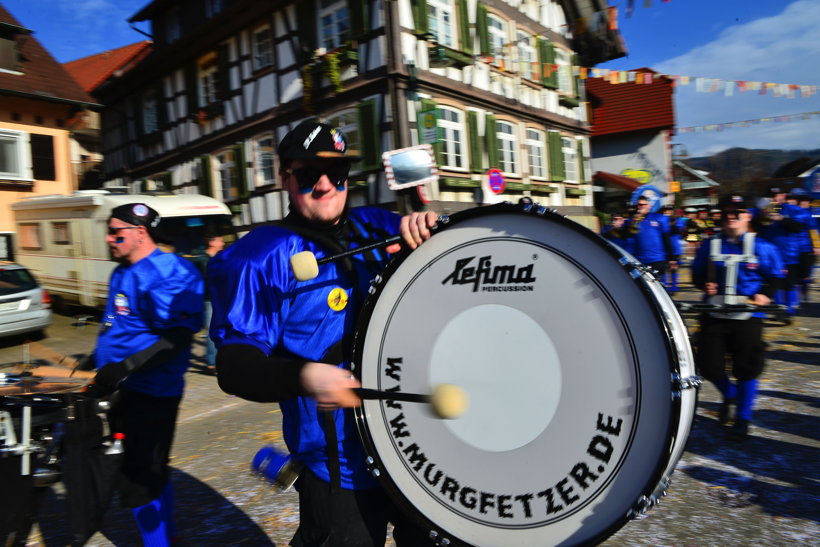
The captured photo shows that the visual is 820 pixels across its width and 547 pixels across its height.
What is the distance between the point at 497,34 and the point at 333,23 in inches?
178

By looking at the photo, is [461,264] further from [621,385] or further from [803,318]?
[803,318]

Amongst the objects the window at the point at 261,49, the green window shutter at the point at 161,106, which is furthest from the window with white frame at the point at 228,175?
the green window shutter at the point at 161,106

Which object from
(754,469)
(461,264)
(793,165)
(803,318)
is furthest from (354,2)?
(793,165)

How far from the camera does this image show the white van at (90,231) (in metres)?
11.0

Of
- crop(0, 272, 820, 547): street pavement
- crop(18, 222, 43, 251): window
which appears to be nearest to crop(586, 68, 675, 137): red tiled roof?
crop(18, 222, 43, 251): window

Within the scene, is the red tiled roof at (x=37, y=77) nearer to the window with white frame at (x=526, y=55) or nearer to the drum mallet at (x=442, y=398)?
the window with white frame at (x=526, y=55)

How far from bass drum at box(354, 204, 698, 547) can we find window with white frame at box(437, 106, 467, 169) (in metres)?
11.8

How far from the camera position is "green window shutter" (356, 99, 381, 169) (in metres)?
12.1

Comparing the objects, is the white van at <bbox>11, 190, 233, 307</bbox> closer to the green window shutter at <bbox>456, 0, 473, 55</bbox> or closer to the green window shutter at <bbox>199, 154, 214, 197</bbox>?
the green window shutter at <bbox>199, 154, 214, 197</bbox>

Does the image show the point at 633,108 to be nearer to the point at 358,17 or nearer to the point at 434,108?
the point at 434,108

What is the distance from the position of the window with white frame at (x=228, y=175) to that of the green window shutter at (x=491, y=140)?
6.70 metres

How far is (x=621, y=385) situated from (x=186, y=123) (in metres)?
18.5

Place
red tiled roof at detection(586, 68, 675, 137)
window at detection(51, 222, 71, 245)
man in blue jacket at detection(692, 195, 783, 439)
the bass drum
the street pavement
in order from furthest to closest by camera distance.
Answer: red tiled roof at detection(586, 68, 675, 137), window at detection(51, 222, 71, 245), man in blue jacket at detection(692, 195, 783, 439), the street pavement, the bass drum

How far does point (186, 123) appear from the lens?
17531 millimetres
